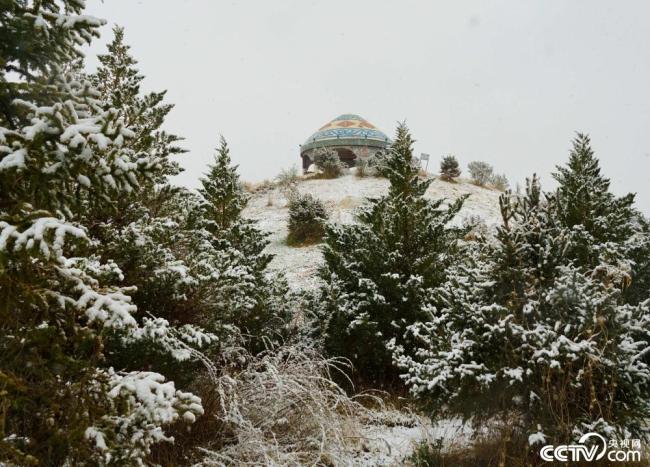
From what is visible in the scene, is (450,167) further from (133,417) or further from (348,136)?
(133,417)

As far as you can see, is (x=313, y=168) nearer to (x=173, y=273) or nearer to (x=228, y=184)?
(x=228, y=184)

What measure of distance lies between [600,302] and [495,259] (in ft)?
2.78

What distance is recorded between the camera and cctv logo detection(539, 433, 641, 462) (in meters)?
3.18

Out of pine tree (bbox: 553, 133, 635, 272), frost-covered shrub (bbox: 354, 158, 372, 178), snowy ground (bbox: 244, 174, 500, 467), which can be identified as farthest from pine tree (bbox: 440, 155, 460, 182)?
pine tree (bbox: 553, 133, 635, 272)

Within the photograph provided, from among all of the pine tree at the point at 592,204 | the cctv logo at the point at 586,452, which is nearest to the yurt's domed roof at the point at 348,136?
the pine tree at the point at 592,204

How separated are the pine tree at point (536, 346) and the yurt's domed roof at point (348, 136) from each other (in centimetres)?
2481

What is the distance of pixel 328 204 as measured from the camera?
18953mm

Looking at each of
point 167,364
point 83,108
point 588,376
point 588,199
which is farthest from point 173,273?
point 588,199

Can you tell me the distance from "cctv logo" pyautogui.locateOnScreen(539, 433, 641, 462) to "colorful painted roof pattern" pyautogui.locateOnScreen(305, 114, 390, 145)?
26.6 m

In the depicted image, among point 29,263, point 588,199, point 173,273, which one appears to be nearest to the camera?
point 29,263

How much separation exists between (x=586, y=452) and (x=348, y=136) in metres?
27.1

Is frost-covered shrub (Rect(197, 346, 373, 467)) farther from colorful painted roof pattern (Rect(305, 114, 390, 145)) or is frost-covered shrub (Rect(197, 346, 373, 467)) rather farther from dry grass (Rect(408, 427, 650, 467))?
colorful painted roof pattern (Rect(305, 114, 390, 145))

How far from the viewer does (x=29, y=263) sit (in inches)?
93.0

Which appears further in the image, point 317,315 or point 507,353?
point 317,315
